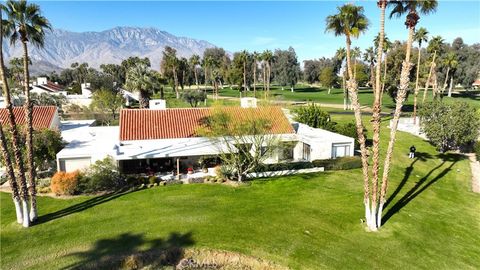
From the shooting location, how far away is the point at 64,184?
2517 centimetres

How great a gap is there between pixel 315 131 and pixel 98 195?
23.9m

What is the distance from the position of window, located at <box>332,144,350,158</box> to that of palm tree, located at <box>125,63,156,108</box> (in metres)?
29.7

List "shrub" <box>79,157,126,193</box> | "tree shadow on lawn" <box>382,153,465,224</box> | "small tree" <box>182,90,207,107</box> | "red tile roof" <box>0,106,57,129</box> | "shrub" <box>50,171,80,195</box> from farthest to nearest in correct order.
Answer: "small tree" <box>182,90,207,107</box>
"red tile roof" <box>0,106,57,129</box>
"shrub" <box>79,157,126,193</box>
"shrub" <box>50,171,80,195</box>
"tree shadow on lawn" <box>382,153,465,224</box>

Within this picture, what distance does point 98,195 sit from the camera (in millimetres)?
25641

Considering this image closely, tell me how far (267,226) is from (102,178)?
44.8ft

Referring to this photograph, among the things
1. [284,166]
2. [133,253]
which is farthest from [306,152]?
[133,253]

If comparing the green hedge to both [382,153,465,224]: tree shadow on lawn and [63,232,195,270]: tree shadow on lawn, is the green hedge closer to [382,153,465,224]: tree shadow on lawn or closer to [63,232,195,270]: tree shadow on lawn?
[382,153,465,224]: tree shadow on lawn

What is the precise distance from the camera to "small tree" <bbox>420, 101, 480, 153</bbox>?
37.7 m

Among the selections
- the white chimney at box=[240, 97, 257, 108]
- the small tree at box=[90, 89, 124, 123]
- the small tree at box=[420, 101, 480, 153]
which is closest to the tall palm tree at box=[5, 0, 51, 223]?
the white chimney at box=[240, 97, 257, 108]

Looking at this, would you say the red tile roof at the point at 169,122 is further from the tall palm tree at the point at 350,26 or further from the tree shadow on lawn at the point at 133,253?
the tree shadow on lawn at the point at 133,253

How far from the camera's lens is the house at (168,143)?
2898 cm

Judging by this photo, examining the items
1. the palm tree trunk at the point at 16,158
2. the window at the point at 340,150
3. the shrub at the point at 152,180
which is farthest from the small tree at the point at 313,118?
the palm tree trunk at the point at 16,158

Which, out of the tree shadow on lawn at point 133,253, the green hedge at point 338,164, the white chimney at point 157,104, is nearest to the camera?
the tree shadow on lawn at point 133,253

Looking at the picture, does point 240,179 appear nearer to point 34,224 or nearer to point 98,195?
point 98,195
